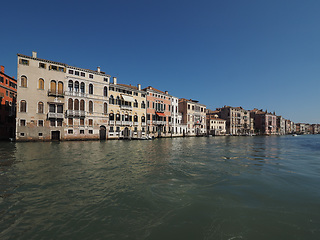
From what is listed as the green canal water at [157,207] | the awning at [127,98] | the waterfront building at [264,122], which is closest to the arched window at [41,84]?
the awning at [127,98]

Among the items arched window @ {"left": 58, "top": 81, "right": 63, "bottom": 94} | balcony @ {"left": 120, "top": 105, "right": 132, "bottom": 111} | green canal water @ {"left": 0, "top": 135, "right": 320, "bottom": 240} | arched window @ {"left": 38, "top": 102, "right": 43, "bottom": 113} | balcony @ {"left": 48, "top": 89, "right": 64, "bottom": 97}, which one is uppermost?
arched window @ {"left": 58, "top": 81, "right": 63, "bottom": 94}

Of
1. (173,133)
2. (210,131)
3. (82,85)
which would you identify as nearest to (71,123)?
(82,85)

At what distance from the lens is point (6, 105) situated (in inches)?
1143

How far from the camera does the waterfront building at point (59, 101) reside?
24.4m

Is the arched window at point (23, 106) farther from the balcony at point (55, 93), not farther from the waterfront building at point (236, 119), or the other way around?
the waterfront building at point (236, 119)

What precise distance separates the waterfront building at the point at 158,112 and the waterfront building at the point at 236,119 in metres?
37.7

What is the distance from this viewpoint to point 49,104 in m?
26.2

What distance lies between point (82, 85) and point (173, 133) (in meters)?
25.2

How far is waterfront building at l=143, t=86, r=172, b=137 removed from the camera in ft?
129

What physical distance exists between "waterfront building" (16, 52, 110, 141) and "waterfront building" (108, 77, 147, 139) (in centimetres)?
151

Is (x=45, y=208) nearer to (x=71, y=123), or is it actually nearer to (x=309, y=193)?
(x=309, y=193)

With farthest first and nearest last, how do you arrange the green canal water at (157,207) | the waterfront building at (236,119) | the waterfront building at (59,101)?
the waterfront building at (236,119)
the waterfront building at (59,101)
the green canal water at (157,207)

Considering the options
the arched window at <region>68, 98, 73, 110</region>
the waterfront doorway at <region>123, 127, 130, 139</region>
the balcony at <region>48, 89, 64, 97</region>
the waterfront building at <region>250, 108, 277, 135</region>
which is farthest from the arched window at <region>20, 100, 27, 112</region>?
the waterfront building at <region>250, 108, 277, 135</region>

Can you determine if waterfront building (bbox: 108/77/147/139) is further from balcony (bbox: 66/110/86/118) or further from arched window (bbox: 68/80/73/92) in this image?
arched window (bbox: 68/80/73/92)
